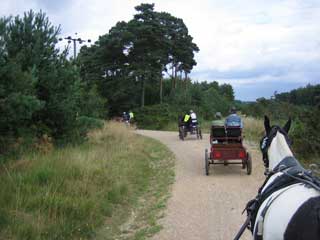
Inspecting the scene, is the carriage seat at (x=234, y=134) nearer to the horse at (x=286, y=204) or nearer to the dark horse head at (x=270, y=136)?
the dark horse head at (x=270, y=136)

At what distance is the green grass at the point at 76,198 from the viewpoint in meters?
6.46

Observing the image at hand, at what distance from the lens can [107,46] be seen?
154 ft

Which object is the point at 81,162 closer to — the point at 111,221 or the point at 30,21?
the point at 111,221

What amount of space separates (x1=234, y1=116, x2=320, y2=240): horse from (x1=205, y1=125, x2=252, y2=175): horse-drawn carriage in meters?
7.20

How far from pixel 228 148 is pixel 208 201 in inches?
129

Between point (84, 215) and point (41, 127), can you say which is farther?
point (41, 127)

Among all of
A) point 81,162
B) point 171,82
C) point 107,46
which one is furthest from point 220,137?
point 171,82

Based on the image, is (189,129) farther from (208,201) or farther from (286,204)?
(286,204)

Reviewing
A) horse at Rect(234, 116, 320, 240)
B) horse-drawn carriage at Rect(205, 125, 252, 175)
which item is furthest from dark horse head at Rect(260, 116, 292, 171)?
horse-drawn carriage at Rect(205, 125, 252, 175)

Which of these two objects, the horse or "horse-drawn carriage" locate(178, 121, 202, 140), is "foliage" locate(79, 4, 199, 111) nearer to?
"horse-drawn carriage" locate(178, 121, 202, 140)

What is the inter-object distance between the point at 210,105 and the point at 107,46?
47.3 feet

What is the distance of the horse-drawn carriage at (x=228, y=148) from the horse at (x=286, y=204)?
7.20 m

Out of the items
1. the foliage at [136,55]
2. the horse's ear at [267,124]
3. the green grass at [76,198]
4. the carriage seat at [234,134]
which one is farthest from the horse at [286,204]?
the foliage at [136,55]

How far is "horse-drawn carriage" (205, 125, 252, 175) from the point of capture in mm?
11781
